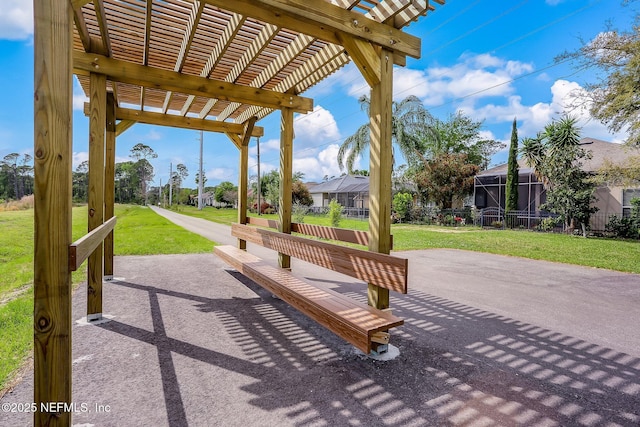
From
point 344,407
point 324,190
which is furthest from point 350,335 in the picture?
point 324,190

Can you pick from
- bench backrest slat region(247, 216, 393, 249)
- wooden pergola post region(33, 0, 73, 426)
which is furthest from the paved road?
wooden pergola post region(33, 0, 73, 426)

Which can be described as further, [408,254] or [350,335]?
[408,254]

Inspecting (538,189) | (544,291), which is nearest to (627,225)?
(538,189)

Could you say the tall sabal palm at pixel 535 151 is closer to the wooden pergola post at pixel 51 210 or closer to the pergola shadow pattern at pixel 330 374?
the pergola shadow pattern at pixel 330 374

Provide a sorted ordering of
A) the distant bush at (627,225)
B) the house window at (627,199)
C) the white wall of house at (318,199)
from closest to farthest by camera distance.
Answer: the distant bush at (627,225), the house window at (627,199), the white wall of house at (318,199)

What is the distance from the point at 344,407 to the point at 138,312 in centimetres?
313

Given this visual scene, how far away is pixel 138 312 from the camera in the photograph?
4160 mm

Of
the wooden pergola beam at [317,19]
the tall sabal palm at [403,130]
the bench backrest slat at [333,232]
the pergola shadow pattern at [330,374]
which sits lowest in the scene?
the pergola shadow pattern at [330,374]

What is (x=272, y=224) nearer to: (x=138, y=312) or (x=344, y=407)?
(x=138, y=312)

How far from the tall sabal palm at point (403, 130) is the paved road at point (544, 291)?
41.3 feet

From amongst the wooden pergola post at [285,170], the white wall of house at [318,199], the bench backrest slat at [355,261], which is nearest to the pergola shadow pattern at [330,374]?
the bench backrest slat at [355,261]

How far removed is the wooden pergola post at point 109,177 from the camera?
538 cm

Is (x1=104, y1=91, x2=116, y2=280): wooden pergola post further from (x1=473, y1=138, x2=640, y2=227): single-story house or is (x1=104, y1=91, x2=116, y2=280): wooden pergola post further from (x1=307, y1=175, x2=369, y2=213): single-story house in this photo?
(x1=307, y1=175, x2=369, y2=213): single-story house

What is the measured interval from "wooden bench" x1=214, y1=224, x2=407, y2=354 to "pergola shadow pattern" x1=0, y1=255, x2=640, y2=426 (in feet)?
1.31
